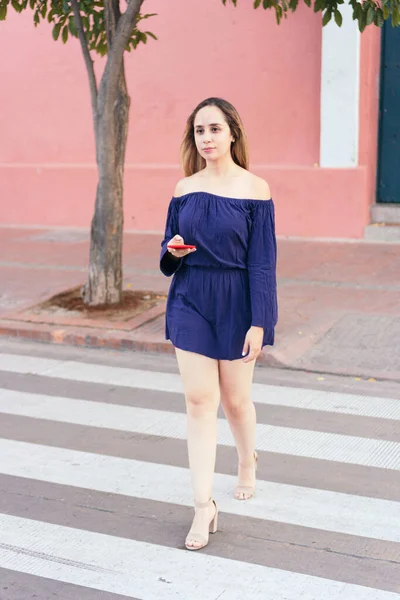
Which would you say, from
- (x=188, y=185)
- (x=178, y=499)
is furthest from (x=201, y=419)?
(x=188, y=185)

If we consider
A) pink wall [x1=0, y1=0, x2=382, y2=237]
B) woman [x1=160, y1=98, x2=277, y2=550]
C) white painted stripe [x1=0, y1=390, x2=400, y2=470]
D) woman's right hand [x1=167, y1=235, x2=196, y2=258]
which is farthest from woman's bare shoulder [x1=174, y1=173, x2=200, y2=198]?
pink wall [x1=0, y1=0, x2=382, y2=237]

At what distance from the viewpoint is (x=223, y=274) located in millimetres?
4371

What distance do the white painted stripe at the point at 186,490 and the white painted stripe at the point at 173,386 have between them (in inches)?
57.1

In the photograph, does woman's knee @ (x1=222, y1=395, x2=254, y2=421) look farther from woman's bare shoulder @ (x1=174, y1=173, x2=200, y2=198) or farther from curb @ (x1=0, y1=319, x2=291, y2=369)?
curb @ (x1=0, y1=319, x2=291, y2=369)

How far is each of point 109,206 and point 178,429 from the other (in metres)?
3.71

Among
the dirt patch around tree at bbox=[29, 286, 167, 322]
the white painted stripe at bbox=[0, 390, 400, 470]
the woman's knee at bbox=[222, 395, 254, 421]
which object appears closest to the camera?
the woman's knee at bbox=[222, 395, 254, 421]

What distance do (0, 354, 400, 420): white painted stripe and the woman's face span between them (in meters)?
2.74

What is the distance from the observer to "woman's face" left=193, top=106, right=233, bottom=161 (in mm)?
4316

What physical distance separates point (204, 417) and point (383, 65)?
1005 cm

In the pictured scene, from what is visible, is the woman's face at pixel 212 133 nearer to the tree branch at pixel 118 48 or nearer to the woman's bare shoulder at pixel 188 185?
the woman's bare shoulder at pixel 188 185

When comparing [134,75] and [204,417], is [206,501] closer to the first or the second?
[204,417]

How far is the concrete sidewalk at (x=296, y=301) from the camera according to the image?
7781 millimetres

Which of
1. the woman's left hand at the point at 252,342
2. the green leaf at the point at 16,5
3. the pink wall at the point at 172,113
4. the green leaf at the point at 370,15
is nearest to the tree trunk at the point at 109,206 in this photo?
the green leaf at the point at 16,5

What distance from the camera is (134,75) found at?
1446 centimetres
